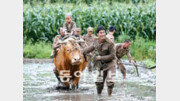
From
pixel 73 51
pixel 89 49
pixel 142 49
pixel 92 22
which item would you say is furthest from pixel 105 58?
pixel 92 22

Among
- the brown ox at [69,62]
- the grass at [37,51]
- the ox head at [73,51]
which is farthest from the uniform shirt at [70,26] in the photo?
the grass at [37,51]

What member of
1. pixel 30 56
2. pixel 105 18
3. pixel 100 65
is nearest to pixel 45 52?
pixel 30 56

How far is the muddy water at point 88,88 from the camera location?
11961 millimetres

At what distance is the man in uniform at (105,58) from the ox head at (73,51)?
0.34 meters

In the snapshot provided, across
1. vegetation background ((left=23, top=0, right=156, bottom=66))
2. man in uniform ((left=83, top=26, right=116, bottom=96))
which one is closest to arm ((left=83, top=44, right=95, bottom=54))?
man in uniform ((left=83, top=26, right=116, bottom=96))

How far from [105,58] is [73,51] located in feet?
3.81

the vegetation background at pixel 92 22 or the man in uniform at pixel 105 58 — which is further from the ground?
the vegetation background at pixel 92 22

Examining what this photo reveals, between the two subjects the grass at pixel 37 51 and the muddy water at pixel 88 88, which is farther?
the grass at pixel 37 51

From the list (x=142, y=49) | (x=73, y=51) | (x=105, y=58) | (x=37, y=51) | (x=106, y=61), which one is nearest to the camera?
(x=105, y=58)

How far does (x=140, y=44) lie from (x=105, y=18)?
342 cm

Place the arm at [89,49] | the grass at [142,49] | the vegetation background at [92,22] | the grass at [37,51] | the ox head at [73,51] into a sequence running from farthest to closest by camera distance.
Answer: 1. the vegetation background at [92,22]
2. the grass at [37,51]
3. the grass at [142,49]
4. the ox head at [73,51]
5. the arm at [89,49]

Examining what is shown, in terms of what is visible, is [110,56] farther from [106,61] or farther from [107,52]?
[106,61]

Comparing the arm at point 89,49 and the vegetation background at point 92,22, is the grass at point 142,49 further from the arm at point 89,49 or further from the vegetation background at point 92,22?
the arm at point 89,49

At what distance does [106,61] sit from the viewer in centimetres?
1183
